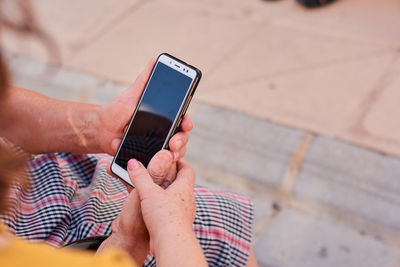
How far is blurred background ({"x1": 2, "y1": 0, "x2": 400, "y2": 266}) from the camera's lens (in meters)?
1.73

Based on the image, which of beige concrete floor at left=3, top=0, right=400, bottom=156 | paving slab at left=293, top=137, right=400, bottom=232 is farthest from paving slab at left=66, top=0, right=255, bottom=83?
paving slab at left=293, top=137, right=400, bottom=232

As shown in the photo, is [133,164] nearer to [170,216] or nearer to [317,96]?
[170,216]

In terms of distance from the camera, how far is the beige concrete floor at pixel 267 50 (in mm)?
2141

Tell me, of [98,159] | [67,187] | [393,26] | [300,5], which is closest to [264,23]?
[300,5]

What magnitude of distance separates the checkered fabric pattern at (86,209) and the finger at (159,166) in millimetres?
157

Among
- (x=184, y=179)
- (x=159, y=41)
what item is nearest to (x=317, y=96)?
(x=159, y=41)

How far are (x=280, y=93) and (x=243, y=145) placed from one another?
396 mm

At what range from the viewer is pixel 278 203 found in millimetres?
1815

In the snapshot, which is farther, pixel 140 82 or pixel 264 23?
pixel 264 23

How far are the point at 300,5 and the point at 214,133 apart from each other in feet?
4.02

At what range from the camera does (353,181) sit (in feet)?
6.01

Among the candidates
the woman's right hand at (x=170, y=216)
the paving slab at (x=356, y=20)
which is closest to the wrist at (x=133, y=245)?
the woman's right hand at (x=170, y=216)

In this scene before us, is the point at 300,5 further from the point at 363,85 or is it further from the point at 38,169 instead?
the point at 38,169

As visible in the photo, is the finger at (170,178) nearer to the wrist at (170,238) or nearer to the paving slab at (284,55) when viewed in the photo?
the wrist at (170,238)
